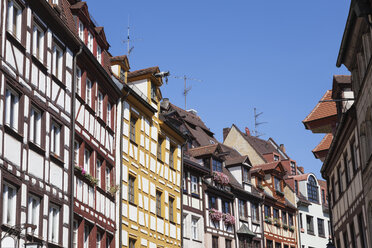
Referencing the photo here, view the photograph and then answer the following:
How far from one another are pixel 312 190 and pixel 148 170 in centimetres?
3044

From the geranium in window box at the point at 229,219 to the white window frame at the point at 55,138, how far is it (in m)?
22.4

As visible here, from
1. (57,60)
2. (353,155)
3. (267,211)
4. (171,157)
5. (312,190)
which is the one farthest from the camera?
(312,190)

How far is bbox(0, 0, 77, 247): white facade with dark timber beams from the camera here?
1980 centimetres

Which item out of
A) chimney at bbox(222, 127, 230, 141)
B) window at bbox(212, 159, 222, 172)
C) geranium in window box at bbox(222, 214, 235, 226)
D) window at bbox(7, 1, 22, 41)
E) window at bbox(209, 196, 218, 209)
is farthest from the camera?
chimney at bbox(222, 127, 230, 141)

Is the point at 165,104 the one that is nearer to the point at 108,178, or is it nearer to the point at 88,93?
the point at 108,178

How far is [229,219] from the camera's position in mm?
45469

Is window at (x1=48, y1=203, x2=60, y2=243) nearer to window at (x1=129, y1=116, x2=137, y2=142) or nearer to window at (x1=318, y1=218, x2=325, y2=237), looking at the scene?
window at (x1=129, y1=116, x2=137, y2=142)

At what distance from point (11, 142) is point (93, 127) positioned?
8.18 meters

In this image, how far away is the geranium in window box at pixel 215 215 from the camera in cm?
4331

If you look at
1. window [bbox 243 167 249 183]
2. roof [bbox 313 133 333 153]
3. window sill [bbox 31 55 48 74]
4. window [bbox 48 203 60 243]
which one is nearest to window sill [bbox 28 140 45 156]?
window [bbox 48 203 60 243]

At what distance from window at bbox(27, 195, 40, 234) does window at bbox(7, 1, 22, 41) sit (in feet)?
15.3

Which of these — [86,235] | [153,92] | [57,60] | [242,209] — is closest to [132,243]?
[86,235]

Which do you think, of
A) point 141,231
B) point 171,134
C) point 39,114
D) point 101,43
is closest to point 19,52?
point 39,114

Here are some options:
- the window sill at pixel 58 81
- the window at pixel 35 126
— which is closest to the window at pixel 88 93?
the window sill at pixel 58 81
